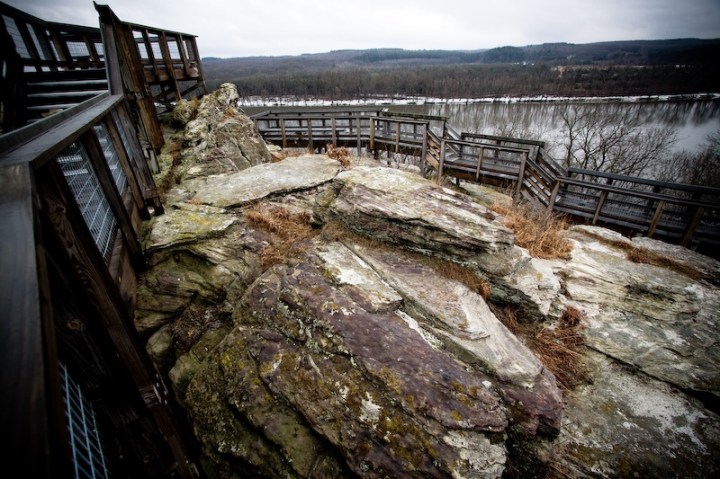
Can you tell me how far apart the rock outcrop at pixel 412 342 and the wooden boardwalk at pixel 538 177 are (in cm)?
291

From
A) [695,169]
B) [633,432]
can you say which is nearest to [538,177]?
[633,432]

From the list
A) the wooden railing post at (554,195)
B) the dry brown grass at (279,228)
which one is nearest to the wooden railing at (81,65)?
the dry brown grass at (279,228)

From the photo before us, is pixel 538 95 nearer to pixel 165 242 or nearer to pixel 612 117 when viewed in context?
pixel 612 117

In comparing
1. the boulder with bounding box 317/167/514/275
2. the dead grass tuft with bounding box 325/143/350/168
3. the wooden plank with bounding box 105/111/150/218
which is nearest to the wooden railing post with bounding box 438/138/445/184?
the dead grass tuft with bounding box 325/143/350/168

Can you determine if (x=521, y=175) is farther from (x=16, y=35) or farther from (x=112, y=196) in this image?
(x=16, y=35)

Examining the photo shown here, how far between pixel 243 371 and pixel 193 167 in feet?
18.0

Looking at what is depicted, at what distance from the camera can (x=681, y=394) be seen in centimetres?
346

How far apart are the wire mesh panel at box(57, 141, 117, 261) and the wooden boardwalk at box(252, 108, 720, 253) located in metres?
9.91

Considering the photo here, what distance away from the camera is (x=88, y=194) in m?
2.93

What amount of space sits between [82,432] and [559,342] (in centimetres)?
458

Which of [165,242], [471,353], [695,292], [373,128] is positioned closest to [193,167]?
[165,242]

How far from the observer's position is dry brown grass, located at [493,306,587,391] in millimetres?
3574

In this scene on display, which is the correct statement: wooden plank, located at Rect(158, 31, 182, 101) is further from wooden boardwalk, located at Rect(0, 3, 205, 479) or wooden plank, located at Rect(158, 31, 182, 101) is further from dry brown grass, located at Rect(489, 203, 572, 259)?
dry brown grass, located at Rect(489, 203, 572, 259)

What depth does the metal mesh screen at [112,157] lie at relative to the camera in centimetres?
A: 365
